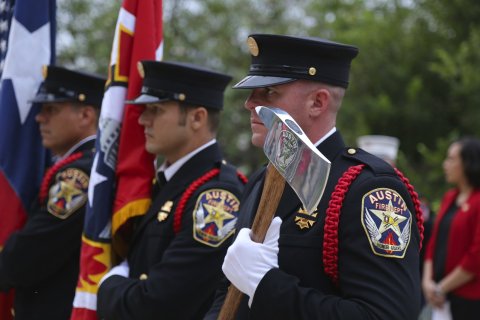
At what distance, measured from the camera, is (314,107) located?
285cm

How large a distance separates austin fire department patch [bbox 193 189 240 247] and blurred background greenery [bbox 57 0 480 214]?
763cm

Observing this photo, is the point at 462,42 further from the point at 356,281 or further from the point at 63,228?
the point at 356,281

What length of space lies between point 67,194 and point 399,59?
9.08 meters

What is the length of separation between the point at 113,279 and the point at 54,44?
5.88 ft

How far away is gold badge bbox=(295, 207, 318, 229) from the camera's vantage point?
8.72 ft

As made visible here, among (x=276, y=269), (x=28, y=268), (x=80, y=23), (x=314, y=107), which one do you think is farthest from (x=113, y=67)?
(x=80, y=23)

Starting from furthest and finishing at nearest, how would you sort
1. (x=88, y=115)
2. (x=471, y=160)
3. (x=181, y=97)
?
(x=471, y=160), (x=88, y=115), (x=181, y=97)

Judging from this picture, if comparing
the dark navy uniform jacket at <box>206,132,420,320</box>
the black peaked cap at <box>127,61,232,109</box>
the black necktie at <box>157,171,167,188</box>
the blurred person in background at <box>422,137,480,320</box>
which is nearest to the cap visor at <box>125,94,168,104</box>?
the black peaked cap at <box>127,61,232,109</box>

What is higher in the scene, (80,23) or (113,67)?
(80,23)

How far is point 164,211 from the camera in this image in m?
3.71


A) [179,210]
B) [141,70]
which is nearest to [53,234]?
[179,210]

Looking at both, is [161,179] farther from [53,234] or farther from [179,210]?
[53,234]

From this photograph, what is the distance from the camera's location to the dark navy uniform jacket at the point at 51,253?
13.3 feet

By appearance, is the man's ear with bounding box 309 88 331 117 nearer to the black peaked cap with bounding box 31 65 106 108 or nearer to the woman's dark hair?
the black peaked cap with bounding box 31 65 106 108
